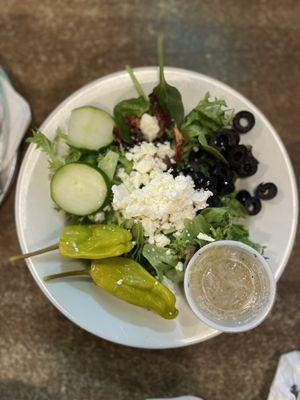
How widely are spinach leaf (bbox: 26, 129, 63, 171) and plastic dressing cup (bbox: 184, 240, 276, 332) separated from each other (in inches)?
17.1

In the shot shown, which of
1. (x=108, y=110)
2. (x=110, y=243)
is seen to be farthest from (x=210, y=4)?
(x=110, y=243)

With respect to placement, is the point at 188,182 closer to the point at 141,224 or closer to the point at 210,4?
the point at 141,224

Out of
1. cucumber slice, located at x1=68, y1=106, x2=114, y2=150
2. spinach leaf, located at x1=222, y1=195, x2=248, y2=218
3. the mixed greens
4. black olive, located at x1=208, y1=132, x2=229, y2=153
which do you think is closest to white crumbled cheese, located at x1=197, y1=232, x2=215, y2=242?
the mixed greens

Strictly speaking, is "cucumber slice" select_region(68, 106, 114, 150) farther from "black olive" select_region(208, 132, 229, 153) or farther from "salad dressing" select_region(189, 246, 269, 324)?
"salad dressing" select_region(189, 246, 269, 324)

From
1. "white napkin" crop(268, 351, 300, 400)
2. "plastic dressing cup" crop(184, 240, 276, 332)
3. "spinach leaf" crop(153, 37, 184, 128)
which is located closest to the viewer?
"plastic dressing cup" crop(184, 240, 276, 332)

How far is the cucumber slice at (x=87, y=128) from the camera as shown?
1.39 m

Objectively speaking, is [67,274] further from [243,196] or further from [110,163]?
[243,196]

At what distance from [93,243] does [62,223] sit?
0.52ft

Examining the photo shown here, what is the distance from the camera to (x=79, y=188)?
4.39ft

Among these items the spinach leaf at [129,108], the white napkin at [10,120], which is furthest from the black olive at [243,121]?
the white napkin at [10,120]

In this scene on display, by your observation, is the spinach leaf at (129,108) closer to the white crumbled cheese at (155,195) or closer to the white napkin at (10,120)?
the white crumbled cheese at (155,195)

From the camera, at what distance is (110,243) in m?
1.30

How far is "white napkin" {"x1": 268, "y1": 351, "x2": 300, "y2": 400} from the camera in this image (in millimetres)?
1499

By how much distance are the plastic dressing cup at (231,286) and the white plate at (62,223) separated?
11 centimetres
